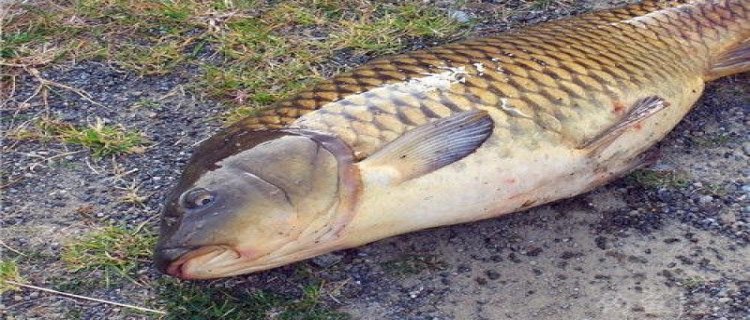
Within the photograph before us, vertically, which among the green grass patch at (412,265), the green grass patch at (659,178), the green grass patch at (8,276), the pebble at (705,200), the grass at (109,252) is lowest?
the green grass patch at (8,276)

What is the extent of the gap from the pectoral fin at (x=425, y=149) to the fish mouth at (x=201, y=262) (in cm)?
44

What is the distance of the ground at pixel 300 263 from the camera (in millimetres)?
2771

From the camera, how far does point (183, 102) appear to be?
12.2 feet

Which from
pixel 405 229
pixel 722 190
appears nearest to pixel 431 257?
pixel 405 229

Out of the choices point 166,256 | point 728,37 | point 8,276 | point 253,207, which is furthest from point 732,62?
point 8,276

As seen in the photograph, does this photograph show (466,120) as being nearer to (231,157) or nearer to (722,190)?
(231,157)

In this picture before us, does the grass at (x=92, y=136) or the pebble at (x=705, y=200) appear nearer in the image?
the pebble at (x=705, y=200)

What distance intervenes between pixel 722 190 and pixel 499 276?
0.82 meters

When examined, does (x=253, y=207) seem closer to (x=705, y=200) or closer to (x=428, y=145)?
(x=428, y=145)

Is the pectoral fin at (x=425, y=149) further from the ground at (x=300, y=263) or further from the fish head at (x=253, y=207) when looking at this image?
the ground at (x=300, y=263)

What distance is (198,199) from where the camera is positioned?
260cm

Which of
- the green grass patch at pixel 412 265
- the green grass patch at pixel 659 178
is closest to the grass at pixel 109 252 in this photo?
the green grass patch at pixel 412 265

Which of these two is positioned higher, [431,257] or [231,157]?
[231,157]

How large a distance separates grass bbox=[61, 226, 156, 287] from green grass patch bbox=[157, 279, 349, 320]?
Answer: 0.55 feet
